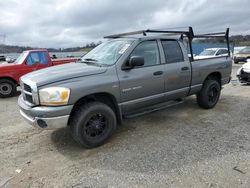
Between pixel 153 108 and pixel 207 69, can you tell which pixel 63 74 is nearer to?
pixel 153 108

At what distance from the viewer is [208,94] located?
610 cm

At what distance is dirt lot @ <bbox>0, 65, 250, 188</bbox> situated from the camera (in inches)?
125

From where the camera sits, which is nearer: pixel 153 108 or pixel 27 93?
pixel 27 93

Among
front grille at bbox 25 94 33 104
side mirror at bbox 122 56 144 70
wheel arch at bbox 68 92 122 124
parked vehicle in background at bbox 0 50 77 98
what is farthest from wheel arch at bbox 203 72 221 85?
parked vehicle in background at bbox 0 50 77 98

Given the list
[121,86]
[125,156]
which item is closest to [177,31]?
[121,86]

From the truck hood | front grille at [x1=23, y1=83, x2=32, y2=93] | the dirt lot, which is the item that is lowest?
the dirt lot

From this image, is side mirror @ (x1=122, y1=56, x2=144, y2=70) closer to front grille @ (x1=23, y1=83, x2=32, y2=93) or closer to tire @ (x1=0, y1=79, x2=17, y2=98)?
front grille @ (x1=23, y1=83, x2=32, y2=93)

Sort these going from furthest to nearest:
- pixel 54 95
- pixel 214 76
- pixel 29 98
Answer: pixel 214 76 → pixel 29 98 → pixel 54 95

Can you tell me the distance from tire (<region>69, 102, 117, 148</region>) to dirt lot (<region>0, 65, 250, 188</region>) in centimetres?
18

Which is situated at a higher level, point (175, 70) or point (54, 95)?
point (175, 70)

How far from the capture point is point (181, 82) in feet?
17.5

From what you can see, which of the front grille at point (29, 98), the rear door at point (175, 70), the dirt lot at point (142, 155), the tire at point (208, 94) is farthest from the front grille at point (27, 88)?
the tire at point (208, 94)

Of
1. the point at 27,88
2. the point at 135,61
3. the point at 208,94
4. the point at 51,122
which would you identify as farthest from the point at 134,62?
the point at 208,94

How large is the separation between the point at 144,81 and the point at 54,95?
1.74m
